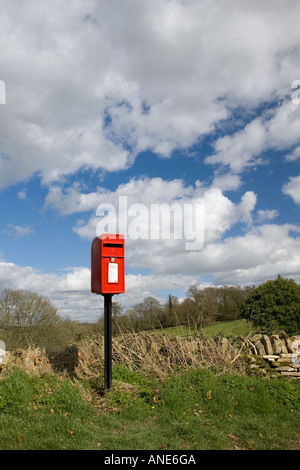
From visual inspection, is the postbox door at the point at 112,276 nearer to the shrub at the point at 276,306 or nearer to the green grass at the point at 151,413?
the green grass at the point at 151,413

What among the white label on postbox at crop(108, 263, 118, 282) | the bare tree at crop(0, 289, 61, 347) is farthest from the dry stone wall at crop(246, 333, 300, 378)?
the bare tree at crop(0, 289, 61, 347)

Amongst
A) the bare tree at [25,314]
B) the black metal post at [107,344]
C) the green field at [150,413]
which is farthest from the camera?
the bare tree at [25,314]

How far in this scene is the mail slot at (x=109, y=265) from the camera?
19.8 ft

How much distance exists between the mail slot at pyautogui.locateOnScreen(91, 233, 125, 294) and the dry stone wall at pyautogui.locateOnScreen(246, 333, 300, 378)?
3.95 metres

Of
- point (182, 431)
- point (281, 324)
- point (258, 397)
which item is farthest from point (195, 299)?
point (182, 431)

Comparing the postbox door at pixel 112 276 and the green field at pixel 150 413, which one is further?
the postbox door at pixel 112 276

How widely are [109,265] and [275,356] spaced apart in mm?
4971

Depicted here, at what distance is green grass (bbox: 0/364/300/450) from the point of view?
14.5 feet

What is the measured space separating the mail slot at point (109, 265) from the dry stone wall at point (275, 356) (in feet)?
12.9

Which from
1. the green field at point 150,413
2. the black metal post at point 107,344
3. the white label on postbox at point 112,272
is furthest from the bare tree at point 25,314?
the white label on postbox at point 112,272

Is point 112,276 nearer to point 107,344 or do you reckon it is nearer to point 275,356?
point 107,344

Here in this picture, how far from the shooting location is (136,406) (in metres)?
5.44

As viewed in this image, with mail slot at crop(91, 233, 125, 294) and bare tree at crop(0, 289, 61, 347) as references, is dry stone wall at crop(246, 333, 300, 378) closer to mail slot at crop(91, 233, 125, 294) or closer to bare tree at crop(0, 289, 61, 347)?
mail slot at crop(91, 233, 125, 294)
